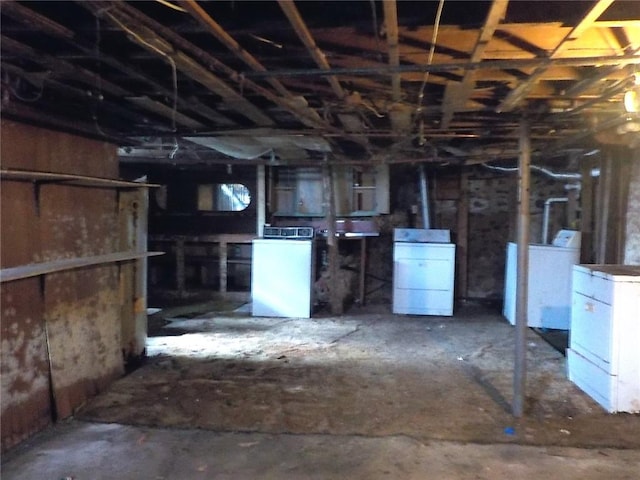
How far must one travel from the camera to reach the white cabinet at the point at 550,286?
555cm

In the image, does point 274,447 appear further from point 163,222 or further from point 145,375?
point 163,222

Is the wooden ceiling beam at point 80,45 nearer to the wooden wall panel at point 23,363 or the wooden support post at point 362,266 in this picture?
the wooden wall panel at point 23,363

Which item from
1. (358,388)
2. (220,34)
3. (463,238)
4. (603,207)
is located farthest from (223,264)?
(220,34)

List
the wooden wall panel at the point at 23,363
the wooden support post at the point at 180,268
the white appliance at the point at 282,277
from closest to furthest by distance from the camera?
the wooden wall panel at the point at 23,363 → the white appliance at the point at 282,277 → the wooden support post at the point at 180,268

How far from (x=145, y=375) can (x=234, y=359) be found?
0.74 m

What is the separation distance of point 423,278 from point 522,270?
10.00 ft

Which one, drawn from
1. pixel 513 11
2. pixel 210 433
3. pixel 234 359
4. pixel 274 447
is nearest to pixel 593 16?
pixel 513 11

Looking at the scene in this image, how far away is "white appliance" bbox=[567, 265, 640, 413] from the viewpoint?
328 centimetres

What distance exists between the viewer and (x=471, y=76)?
2.68m

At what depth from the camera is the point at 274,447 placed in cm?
287

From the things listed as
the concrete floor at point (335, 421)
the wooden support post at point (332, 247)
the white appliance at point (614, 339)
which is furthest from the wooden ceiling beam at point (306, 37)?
the wooden support post at point (332, 247)

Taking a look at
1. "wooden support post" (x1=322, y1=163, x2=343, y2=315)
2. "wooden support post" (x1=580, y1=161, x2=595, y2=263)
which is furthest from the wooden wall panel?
"wooden support post" (x1=580, y1=161, x2=595, y2=263)

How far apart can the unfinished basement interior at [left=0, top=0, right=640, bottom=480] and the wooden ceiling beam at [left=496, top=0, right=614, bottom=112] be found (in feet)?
0.05

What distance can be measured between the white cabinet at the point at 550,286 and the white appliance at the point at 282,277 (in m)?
2.28
